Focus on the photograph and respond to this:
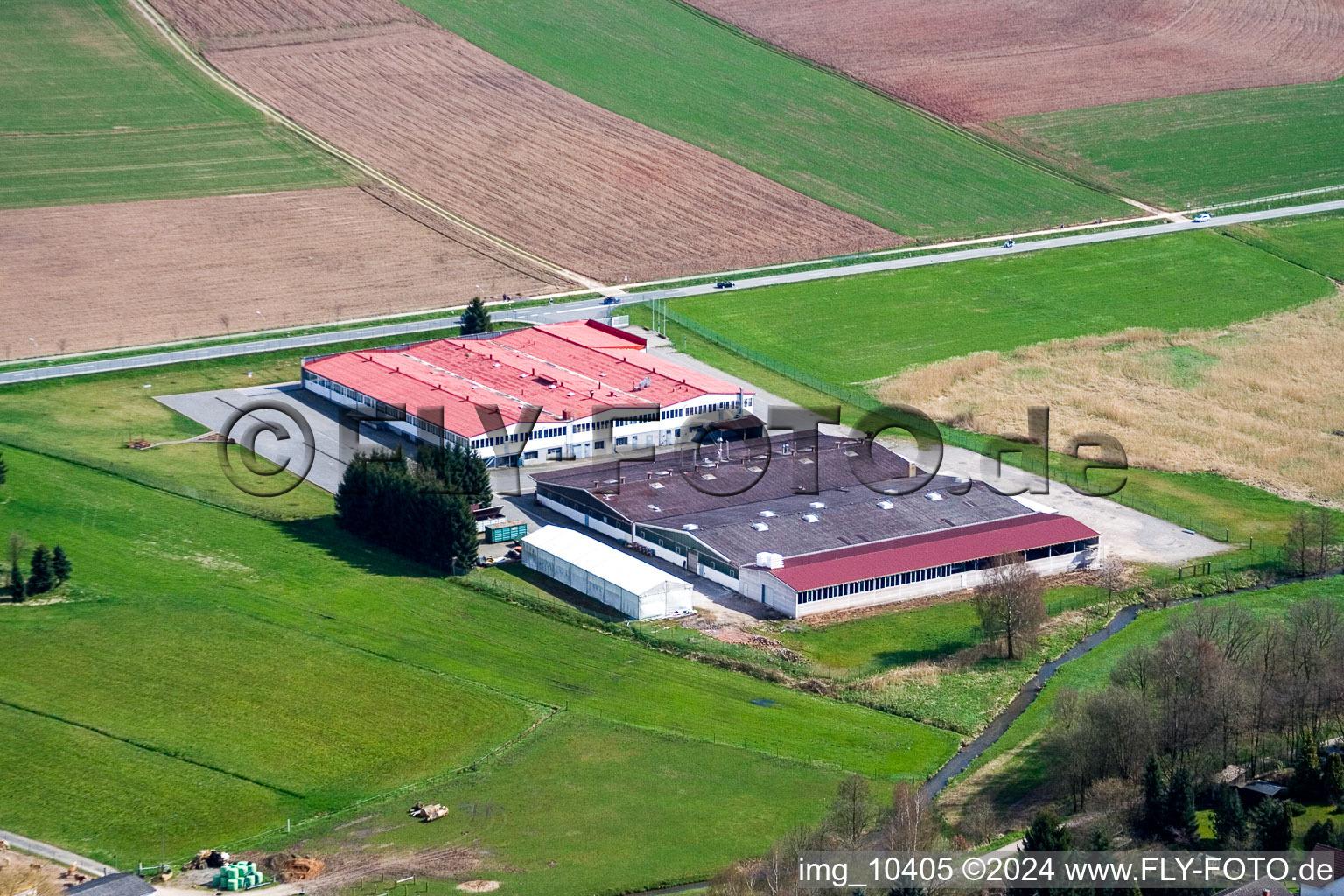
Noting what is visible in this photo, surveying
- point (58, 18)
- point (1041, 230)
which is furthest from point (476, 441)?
point (58, 18)

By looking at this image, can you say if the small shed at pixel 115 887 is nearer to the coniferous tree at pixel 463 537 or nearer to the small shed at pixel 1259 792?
the coniferous tree at pixel 463 537

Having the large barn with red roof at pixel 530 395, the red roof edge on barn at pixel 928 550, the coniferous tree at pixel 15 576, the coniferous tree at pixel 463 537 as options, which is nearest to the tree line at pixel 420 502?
the coniferous tree at pixel 463 537

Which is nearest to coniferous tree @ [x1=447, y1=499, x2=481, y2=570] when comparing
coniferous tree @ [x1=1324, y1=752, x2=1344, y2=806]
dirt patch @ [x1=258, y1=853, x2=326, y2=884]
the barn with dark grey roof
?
the barn with dark grey roof

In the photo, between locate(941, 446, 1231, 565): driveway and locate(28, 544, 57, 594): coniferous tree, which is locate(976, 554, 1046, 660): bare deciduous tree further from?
locate(28, 544, 57, 594): coniferous tree

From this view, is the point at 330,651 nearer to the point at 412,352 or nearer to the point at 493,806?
the point at 493,806

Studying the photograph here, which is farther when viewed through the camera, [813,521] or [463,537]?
[813,521]

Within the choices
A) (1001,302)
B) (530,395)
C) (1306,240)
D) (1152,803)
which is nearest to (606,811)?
(1152,803)

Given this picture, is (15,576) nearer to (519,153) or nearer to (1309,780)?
(1309,780)
